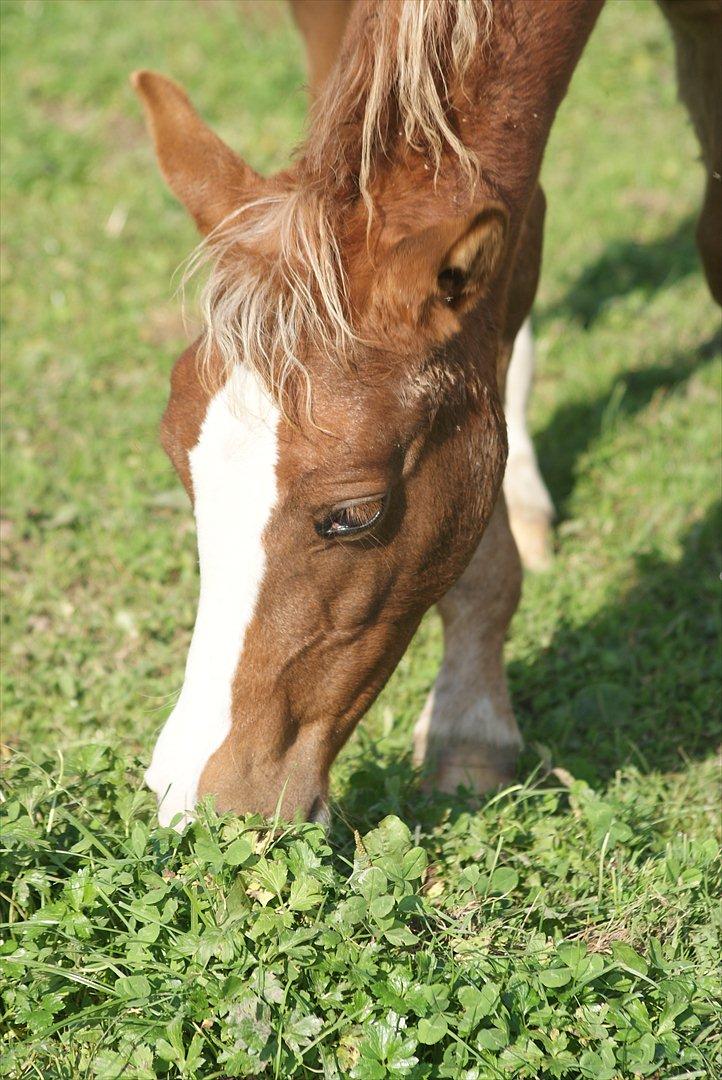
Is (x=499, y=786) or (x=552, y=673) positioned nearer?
(x=499, y=786)

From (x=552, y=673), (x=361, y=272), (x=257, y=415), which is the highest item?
(x=361, y=272)

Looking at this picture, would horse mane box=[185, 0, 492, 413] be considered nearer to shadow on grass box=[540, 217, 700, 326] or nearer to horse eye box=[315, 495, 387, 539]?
horse eye box=[315, 495, 387, 539]

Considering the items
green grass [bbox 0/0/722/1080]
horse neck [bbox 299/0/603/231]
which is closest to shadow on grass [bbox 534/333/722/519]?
green grass [bbox 0/0/722/1080]

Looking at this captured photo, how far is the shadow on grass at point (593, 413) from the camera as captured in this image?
455 centimetres

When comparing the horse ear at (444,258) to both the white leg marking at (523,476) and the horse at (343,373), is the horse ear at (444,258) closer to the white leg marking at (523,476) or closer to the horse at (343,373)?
the horse at (343,373)

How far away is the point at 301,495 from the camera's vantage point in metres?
2.21

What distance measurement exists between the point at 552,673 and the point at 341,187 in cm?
181

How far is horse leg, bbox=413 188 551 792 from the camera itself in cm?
319

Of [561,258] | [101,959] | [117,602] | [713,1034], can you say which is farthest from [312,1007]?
[561,258]

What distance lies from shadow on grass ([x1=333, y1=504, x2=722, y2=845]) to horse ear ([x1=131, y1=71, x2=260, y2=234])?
1.35 meters

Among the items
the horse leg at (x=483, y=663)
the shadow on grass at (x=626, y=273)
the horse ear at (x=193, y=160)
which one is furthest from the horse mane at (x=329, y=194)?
the shadow on grass at (x=626, y=273)

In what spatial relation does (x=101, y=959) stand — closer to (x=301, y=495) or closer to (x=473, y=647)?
(x=301, y=495)

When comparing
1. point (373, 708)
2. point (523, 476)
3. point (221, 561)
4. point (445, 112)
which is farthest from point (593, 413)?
point (221, 561)

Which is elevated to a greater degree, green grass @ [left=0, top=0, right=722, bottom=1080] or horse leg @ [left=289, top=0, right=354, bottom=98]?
horse leg @ [left=289, top=0, right=354, bottom=98]
